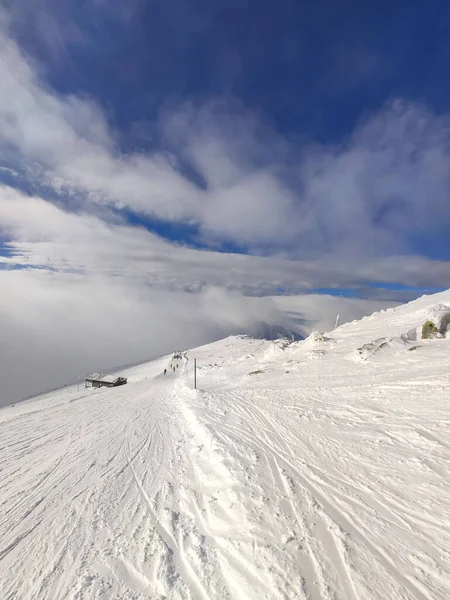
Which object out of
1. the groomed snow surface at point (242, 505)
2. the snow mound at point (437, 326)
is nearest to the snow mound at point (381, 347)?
the snow mound at point (437, 326)

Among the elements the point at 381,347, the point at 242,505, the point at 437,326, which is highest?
the point at 437,326

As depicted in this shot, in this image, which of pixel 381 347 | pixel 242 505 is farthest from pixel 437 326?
pixel 242 505

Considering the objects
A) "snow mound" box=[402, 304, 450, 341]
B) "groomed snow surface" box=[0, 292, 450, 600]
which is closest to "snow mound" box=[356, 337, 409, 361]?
"snow mound" box=[402, 304, 450, 341]

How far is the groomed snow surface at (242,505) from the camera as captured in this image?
4.44m

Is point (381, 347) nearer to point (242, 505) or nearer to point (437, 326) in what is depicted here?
point (437, 326)

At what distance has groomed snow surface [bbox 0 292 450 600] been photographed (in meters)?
4.44

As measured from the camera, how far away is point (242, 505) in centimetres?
620

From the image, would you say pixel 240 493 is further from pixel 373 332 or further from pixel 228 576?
pixel 373 332

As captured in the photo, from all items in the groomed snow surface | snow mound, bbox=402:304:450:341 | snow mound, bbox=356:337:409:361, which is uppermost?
snow mound, bbox=402:304:450:341

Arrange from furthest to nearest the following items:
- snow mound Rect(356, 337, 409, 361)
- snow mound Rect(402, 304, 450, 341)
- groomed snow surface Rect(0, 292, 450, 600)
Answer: snow mound Rect(402, 304, 450, 341), snow mound Rect(356, 337, 409, 361), groomed snow surface Rect(0, 292, 450, 600)

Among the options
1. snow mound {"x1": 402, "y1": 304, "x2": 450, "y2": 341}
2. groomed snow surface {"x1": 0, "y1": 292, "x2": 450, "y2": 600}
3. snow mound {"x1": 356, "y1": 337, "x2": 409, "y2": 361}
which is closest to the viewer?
groomed snow surface {"x1": 0, "y1": 292, "x2": 450, "y2": 600}

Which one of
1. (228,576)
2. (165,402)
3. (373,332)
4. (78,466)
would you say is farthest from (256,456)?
(373,332)

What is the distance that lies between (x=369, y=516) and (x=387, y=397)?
839cm

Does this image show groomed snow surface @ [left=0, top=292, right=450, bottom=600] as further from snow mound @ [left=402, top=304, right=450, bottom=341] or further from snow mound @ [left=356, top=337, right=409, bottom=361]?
snow mound @ [left=402, top=304, right=450, bottom=341]
